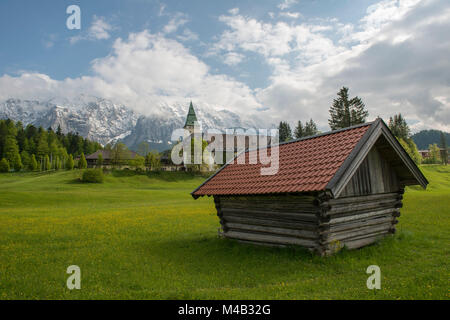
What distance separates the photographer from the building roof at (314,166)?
10.2 meters

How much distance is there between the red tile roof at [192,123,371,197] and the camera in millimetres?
10646

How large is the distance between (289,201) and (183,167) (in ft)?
291

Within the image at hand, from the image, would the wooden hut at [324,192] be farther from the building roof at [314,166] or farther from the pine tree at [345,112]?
the pine tree at [345,112]

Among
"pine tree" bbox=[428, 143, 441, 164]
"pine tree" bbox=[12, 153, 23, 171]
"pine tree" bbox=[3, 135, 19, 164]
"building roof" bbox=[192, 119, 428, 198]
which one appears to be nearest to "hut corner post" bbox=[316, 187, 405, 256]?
"building roof" bbox=[192, 119, 428, 198]

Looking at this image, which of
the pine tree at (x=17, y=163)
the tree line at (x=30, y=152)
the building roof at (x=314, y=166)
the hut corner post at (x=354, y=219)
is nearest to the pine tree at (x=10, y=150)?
the tree line at (x=30, y=152)

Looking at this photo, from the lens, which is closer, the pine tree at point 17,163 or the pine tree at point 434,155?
the pine tree at point 17,163

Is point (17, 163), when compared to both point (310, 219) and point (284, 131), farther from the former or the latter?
point (310, 219)

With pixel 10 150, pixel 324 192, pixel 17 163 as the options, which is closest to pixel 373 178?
pixel 324 192

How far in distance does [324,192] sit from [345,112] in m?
63.4

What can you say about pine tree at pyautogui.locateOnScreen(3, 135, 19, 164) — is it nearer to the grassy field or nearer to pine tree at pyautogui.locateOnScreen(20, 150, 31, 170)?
pine tree at pyautogui.locateOnScreen(20, 150, 31, 170)

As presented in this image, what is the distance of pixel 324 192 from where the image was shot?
997 cm

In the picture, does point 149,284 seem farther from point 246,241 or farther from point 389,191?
point 389,191

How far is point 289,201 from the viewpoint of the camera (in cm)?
1142
